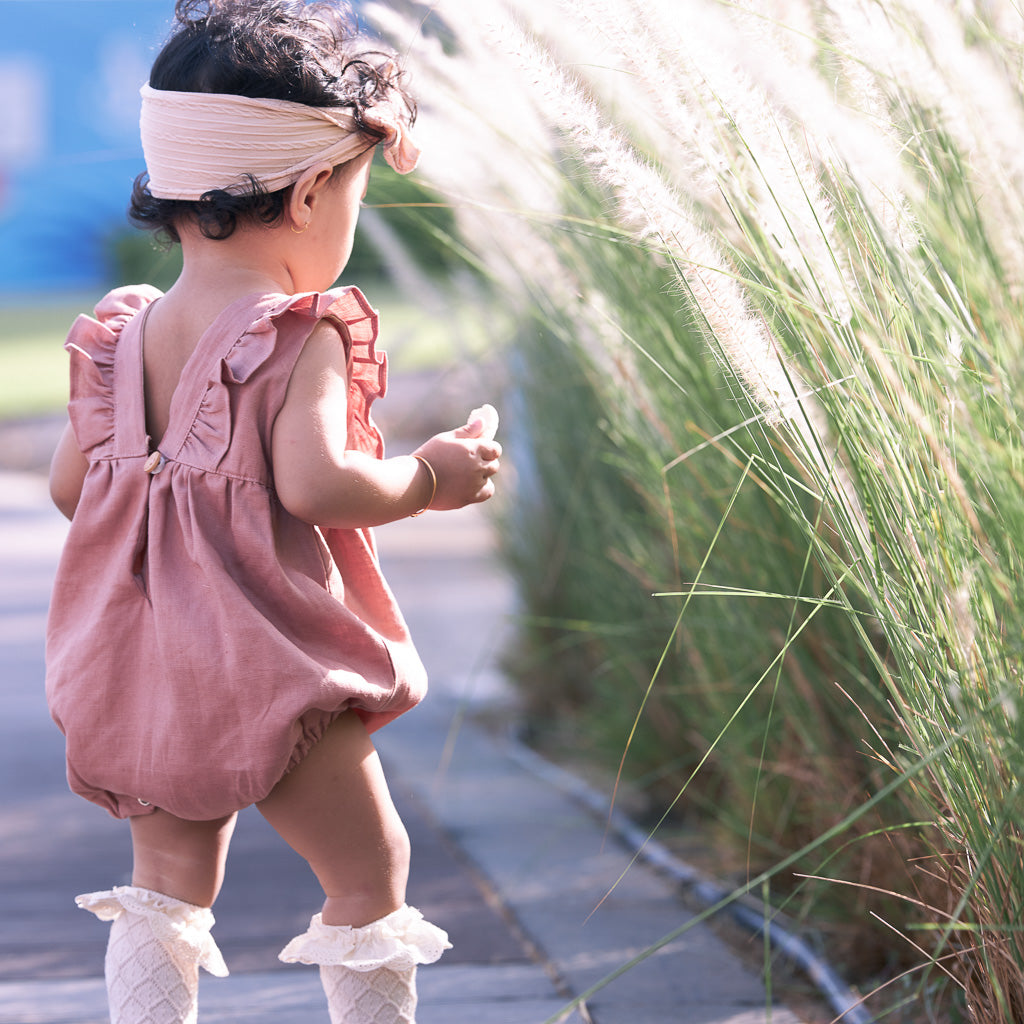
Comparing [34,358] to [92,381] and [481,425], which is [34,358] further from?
[481,425]

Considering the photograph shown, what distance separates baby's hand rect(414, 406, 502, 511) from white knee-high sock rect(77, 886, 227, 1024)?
1.72 ft

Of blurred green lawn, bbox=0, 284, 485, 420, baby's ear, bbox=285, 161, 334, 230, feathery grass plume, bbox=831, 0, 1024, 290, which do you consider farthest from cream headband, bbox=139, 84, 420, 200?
blurred green lawn, bbox=0, 284, 485, 420

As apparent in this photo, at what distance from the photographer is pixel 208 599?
1258mm

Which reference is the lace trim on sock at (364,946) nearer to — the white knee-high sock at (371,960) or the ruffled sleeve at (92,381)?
the white knee-high sock at (371,960)

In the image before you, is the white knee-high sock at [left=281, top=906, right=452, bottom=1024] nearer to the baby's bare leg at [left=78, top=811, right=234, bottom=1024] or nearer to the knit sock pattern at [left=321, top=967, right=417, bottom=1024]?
the knit sock pattern at [left=321, top=967, right=417, bottom=1024]

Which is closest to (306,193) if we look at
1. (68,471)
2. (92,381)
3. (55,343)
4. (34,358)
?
(92,381)

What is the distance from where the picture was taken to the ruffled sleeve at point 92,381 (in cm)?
134

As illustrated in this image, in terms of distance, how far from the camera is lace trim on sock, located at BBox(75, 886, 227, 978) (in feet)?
4.34

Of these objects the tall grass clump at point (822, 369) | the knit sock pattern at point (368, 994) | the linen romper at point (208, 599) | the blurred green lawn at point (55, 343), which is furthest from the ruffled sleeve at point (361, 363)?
the blurred green lawn at point (55, 343)

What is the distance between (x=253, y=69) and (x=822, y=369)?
2.19ft

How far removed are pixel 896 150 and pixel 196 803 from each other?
100cm

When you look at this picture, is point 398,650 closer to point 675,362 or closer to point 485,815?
point 675,362

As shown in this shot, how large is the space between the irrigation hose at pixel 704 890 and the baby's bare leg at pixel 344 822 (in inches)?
10.9

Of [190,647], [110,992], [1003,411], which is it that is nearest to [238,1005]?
[110,992]
